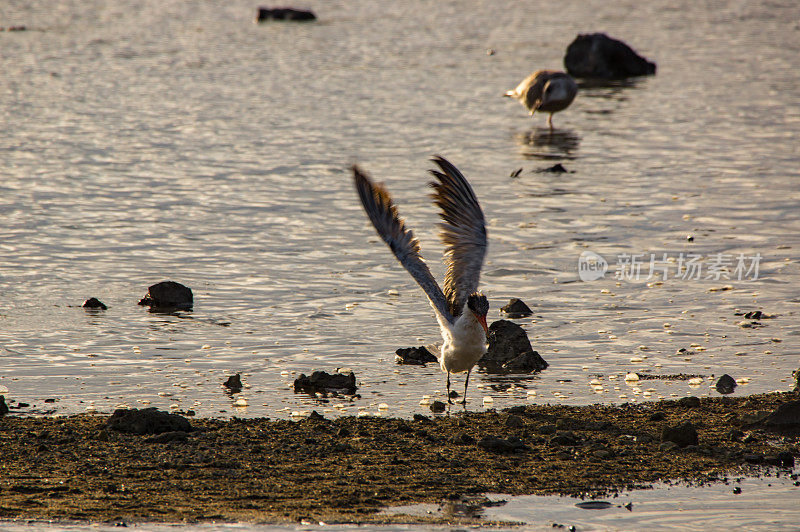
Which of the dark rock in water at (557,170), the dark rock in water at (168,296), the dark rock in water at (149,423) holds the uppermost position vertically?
the dark rock in water at (557,170)

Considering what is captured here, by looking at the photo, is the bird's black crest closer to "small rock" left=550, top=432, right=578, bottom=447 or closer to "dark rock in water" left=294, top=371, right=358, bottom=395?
"dark rock in water" left=294, top=371, right=358, bottom=395

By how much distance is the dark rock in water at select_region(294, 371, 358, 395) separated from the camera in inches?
420

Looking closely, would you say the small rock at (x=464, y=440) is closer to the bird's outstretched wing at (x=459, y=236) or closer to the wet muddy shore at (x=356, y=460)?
the wet muddy shore at (x=356, y=460)

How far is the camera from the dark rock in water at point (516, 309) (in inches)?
516

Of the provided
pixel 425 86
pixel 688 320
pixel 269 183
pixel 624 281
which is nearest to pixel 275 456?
pixel 688 320

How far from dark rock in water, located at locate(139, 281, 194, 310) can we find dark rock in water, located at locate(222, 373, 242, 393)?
112 inches

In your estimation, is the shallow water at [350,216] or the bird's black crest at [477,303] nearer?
the bird's black crest at [477,303]

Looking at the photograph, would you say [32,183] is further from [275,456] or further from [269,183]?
[275,456]

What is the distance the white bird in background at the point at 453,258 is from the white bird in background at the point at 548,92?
15016mm

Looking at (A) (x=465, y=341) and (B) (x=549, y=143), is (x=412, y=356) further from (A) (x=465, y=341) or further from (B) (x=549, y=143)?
(B) (x=549, y=143)

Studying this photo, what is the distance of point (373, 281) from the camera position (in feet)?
47.9

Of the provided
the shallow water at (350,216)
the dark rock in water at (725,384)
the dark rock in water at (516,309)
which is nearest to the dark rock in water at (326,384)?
the shallow water at (350,216)

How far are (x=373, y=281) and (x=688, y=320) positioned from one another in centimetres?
406

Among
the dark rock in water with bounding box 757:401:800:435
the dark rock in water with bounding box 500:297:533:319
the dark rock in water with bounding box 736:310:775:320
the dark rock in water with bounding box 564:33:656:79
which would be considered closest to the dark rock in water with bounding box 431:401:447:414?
the dark rock in water with bounding box 757:401:800:435
